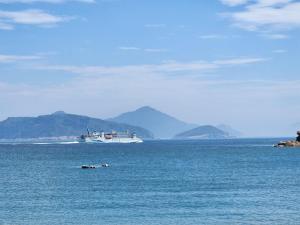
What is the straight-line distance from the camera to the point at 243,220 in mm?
66438

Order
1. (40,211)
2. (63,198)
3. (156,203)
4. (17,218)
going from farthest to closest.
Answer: (63,198), (156,203), (40,211), (17,218)

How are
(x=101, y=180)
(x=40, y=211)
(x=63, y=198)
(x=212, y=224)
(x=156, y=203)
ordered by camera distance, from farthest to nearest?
(x=101, y=180) < (x=63, y=198) < (x=156, y=203) < (x=40, y=211) < (x=212, y=224)

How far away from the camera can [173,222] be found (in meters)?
66.4

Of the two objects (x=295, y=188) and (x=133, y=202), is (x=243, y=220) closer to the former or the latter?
(x=133, y=202)

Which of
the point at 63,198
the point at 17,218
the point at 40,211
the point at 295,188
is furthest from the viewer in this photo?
the point at 295,188

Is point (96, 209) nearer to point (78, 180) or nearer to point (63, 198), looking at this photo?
point (63, 198)

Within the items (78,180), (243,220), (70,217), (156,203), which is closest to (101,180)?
(78,180)

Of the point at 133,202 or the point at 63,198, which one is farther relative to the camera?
the point at 63,198

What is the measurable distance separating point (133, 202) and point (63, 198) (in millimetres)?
12297

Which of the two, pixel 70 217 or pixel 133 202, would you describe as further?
pixel 133 202

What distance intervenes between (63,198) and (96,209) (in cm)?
1409

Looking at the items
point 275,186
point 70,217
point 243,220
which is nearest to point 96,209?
point 70,217

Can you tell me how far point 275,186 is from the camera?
332ft

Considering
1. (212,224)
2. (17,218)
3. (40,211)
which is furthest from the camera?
(40,211)
